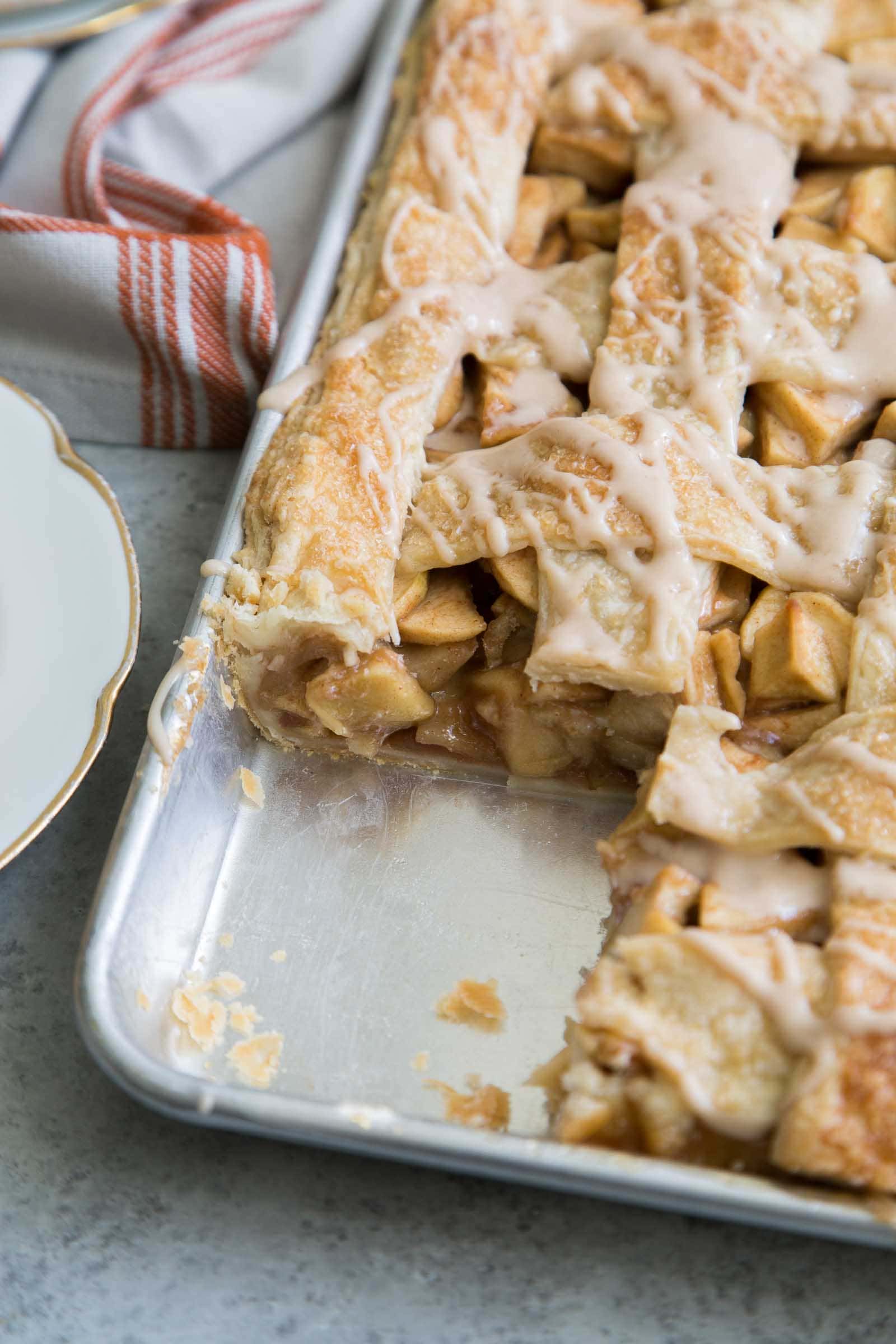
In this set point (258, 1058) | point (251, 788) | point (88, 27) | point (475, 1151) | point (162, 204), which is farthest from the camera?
point (88, 27)

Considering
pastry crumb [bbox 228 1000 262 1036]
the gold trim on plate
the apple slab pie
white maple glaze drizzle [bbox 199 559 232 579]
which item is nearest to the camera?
the apple slab pie

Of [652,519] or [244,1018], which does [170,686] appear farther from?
[652,519]

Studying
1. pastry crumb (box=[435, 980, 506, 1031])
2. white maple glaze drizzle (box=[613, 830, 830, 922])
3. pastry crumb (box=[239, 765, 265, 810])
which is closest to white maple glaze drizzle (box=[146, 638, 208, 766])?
pastry crumb (box=[239, 765, 265, 810])

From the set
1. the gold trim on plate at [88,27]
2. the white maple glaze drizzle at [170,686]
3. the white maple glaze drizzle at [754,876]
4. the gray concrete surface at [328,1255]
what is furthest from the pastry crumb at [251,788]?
the gold trim on plate at [88,27]

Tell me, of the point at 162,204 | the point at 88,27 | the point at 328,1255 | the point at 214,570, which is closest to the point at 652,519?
the point at 214,570

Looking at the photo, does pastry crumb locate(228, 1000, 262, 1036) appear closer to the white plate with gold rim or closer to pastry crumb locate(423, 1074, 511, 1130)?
pastry crumb locate(423, 1074, 511, 1130)

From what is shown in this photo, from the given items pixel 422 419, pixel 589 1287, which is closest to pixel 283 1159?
pixel 589 1287
